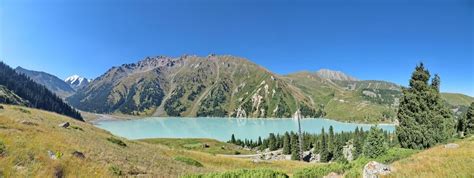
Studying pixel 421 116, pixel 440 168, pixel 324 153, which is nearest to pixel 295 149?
pixel 324 153

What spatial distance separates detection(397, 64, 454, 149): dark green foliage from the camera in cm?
3484

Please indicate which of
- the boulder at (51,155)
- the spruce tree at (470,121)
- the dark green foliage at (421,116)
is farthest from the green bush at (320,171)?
the spruce tree at (470,121)

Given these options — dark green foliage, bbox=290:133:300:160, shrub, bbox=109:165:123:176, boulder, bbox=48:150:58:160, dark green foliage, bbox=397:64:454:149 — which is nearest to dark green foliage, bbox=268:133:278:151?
dark green foliage, bbox=290:133:300:160

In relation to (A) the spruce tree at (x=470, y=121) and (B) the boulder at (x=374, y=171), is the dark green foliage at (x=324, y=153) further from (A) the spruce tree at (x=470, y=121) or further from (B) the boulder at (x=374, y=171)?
(B) the boulder at (x=374, y=171)

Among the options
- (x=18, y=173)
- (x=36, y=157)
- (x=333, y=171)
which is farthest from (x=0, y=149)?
(x=333, y=171)

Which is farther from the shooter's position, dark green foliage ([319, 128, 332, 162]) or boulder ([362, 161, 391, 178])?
dark green foliage ([319, 128, 332, 162])

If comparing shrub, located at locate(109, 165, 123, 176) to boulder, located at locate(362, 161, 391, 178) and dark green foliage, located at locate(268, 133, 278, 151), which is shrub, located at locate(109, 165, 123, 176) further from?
dark green foliage, located at locate(268, 133, 278, 151)

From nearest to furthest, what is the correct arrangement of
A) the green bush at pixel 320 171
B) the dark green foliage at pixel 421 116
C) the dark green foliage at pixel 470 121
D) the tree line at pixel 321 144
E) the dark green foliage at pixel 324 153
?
the green bush at pixel 320 171
the dark green foliage at pixel 421 116
the dark green foliage at pixel 470 121
the tree line at pixel 321 144
the dark green foliage at pixel 324 153

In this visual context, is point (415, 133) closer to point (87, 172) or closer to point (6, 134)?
point (87, 172)

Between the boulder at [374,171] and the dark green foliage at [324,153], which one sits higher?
the boulder at [374,171]

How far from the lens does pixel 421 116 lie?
3591 cm

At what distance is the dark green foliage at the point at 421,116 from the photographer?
3484 centimetres

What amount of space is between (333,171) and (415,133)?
90.4 feet

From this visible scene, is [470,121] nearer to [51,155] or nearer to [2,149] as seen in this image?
[51,155]
